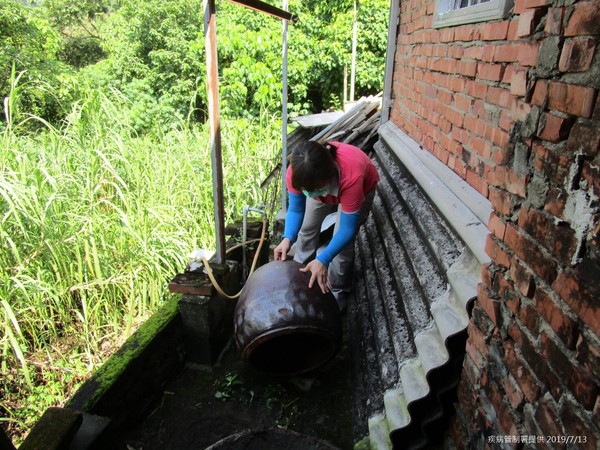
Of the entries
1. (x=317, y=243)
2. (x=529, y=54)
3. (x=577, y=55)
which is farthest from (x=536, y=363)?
(x=317, y=243)

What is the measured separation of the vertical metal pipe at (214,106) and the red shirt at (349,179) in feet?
1.83

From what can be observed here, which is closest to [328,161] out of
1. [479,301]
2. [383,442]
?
[479,301]

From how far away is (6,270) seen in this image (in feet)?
10.9

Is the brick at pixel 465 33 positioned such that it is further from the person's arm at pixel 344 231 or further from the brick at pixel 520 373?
the brick at pixel 520 373

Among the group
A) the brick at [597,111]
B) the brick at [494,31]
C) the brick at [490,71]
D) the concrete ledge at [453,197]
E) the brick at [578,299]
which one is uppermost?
the brick at [494,31]

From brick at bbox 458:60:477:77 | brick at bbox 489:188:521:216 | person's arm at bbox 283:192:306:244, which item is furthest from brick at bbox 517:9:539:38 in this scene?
person's arm at bbox 283:192:306:244

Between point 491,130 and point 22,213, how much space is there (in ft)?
12.6

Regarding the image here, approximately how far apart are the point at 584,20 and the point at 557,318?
2.58 ft

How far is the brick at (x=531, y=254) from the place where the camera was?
1157mm

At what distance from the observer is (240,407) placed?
9.63 feet

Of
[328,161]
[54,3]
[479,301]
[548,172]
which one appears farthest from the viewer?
[54,3]

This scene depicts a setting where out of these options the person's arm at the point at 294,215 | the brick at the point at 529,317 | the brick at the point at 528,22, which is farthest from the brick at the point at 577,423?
the person's arm at the point at 294,215

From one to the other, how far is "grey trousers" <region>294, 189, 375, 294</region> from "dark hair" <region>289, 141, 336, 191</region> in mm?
669

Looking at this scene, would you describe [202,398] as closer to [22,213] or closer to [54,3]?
[22,213]
